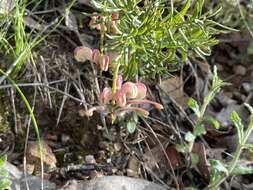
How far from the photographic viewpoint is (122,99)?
174cm

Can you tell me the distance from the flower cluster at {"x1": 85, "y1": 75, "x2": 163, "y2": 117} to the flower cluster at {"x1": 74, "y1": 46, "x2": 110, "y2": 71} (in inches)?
2.9

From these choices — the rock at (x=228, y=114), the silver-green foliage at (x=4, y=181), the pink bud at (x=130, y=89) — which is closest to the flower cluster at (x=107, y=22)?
the pink bud at (x=130, y=89)

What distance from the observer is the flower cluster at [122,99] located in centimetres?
174

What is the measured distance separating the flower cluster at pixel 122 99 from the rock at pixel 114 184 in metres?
0.25

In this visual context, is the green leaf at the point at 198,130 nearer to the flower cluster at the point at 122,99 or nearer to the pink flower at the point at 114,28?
the flower cluster at the point at 122,99

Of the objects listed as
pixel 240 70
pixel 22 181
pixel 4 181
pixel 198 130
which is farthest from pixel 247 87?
pixel 4 181

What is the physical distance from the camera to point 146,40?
5.84ft

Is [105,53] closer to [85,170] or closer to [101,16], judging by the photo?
[101,16]

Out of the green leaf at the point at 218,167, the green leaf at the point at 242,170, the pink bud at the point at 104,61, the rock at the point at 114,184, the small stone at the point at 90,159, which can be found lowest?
the rock at the point at 114,184

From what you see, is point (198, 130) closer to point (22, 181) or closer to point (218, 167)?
point (218, 167)

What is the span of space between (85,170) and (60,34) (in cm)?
68

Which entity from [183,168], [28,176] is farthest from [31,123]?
[183,168]

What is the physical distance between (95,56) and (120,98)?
219 mm

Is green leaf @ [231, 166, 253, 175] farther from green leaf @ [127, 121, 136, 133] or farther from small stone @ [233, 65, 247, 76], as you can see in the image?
small stone @ [233, 65, 247, 76]
